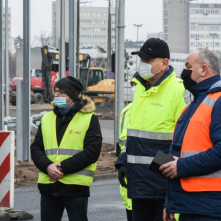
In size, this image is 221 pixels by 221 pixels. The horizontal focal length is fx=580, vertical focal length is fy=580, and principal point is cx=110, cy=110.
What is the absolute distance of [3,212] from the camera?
8.03 meters

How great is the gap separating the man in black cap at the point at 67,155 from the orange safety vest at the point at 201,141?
151 cm

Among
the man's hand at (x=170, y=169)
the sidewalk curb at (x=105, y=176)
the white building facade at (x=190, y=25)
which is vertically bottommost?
the sidewalk curb at (x=105, y=176)

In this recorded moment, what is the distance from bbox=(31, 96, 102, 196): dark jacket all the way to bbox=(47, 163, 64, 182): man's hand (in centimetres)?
4

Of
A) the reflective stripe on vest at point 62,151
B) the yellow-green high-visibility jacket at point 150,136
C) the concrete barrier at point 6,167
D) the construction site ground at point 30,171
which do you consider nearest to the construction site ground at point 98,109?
the construction site ground at point 30,171

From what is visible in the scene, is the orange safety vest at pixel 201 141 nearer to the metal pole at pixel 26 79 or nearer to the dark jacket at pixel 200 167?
the dark jacket at pixel 200 167

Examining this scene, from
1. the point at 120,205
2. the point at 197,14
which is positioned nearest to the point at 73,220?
the point at 120,205

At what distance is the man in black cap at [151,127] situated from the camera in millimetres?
4582

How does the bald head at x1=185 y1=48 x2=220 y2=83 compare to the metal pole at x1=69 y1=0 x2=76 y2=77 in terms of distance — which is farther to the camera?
the metal pole at x1=69 y1=0 x2=76 y2=77

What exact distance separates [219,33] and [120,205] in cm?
17401

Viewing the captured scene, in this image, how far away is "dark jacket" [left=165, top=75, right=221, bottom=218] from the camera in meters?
3.62

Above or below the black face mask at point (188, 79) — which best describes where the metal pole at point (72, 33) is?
above

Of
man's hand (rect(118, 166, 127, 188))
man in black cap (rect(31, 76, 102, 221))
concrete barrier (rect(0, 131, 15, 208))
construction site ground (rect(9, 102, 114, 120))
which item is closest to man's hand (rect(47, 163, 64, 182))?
man in black cap (rect(31, 76, 102, 221))

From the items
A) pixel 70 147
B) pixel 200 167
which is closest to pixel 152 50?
pixel 70 147

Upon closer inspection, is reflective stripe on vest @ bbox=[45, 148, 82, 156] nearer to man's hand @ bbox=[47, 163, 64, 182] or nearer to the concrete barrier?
man's hand @ bbox=[47, 163, 64, 182]
